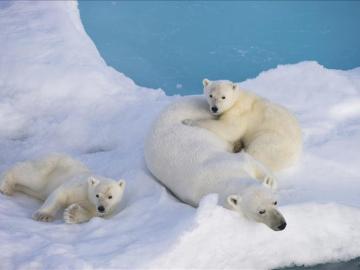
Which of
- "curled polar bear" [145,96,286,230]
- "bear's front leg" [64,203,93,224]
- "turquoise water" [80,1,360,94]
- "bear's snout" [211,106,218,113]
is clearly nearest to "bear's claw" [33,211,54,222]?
"bear's front leg" [64,203,93,224]

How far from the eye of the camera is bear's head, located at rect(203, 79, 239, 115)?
4758 mm

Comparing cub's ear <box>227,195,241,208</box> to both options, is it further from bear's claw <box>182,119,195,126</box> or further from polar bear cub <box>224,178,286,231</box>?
bear's claw <box>182,119,195,126</box>

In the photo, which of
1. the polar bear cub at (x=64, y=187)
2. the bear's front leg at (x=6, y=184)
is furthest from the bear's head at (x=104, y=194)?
the bear's front leg at (x=6, y=184)

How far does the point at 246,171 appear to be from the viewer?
4031mm

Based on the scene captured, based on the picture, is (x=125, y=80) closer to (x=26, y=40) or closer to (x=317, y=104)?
(x=26, y=40)

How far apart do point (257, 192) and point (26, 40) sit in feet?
14.6

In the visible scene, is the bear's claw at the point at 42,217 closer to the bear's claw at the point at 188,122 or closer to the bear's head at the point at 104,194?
the bear's head at the point at 104,194

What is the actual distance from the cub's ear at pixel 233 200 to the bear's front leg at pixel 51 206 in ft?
4.06

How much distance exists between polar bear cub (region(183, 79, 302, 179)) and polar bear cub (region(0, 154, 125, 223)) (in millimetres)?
970

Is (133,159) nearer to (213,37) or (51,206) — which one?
(51,206)

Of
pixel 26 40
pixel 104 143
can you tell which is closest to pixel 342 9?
pixel 26 40

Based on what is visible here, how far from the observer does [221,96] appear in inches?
187

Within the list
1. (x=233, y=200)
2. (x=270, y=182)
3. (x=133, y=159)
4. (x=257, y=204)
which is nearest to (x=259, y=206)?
(x=257, y=204)

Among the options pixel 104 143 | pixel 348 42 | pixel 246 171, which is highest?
pixel 246 171
